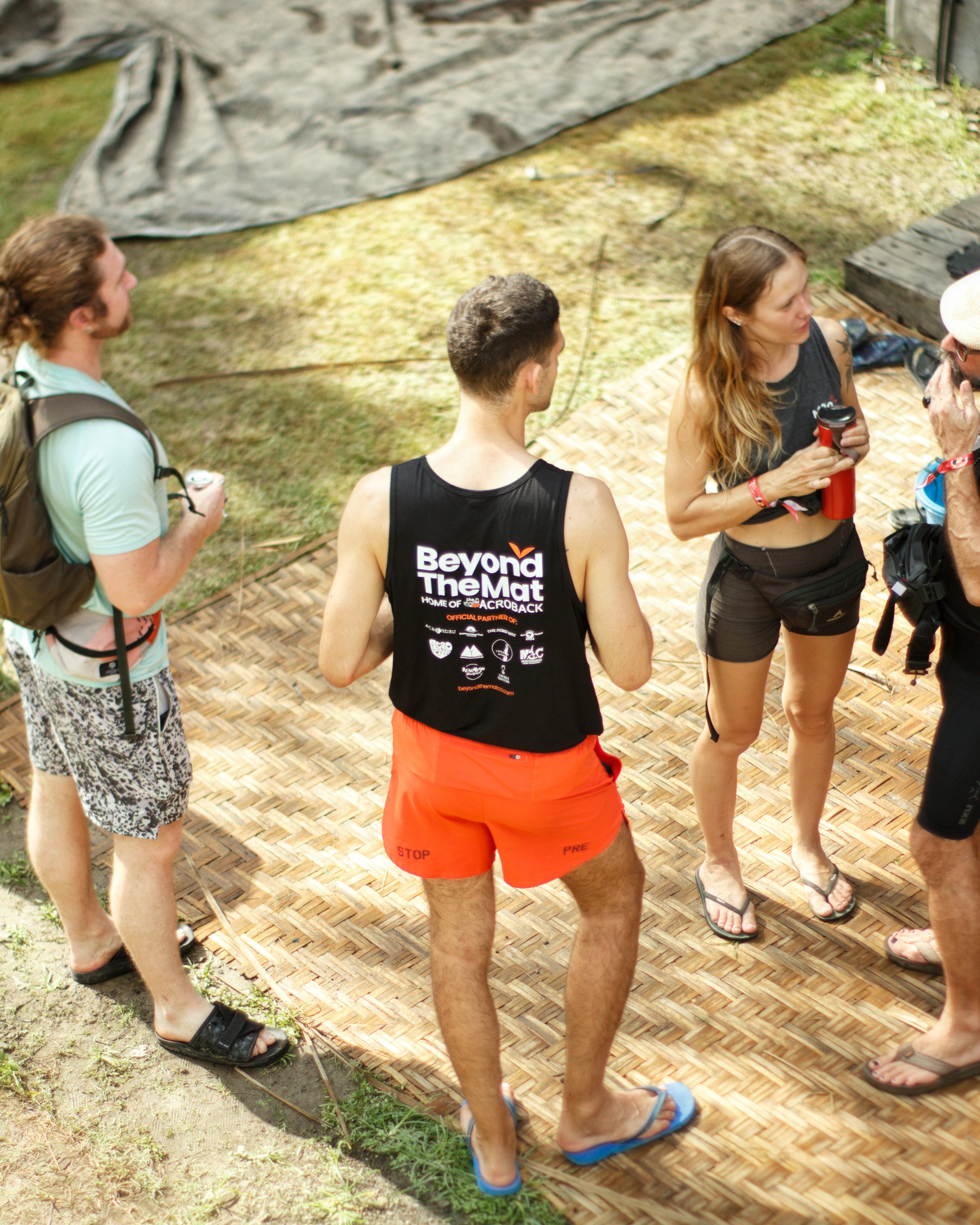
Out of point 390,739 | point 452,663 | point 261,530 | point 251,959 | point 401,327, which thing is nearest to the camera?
point 452,663

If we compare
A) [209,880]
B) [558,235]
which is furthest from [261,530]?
[558,235]

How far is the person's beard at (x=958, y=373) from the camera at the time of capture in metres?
2.50

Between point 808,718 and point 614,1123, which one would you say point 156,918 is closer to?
point 614,1123

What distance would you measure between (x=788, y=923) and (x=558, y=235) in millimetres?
4419

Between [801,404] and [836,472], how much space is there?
207mm

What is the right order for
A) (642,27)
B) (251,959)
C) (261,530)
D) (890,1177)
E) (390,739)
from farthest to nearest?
(642,27) < (261,530) < (390,739) < (251,959) < (890,1177)

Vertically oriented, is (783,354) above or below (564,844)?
above

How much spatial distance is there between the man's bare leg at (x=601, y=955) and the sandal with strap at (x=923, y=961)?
0.89m

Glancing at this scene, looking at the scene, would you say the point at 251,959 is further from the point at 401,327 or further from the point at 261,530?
the point at 401,327

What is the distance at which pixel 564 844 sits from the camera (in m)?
2.35

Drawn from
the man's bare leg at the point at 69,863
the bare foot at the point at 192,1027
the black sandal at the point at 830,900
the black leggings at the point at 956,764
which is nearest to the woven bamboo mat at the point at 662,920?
the black sandal at the point at 830,900

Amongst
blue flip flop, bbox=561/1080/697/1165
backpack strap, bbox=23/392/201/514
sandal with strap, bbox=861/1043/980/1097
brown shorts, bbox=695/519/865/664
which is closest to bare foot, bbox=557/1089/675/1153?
blue flip flop, bbox=561/1080/697/1165

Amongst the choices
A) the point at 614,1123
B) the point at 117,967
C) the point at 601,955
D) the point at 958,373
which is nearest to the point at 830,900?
the point at 614,1123

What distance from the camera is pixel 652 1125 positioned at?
2.72 metres
